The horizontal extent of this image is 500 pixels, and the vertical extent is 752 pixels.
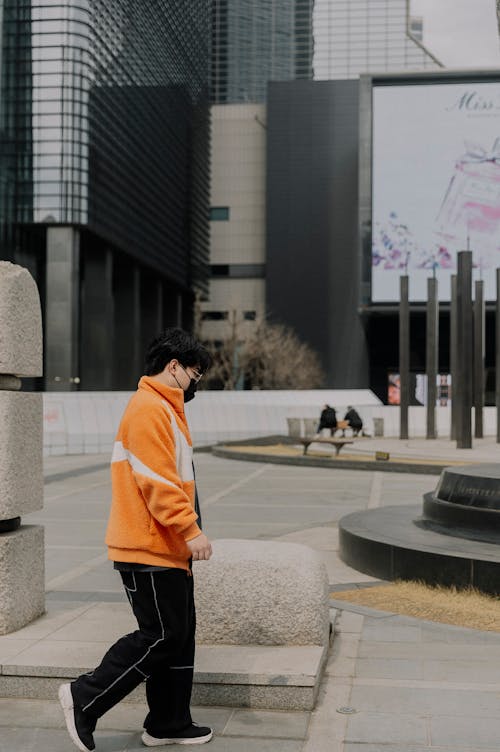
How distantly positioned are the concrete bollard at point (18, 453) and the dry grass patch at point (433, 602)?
2801 millimetres

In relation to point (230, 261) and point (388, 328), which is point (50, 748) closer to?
point (388, 328)

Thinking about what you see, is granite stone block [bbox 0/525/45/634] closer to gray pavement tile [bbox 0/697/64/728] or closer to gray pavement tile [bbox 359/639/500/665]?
gray pavement tile [bbox 0/697/64/728]

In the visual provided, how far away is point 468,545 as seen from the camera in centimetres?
822

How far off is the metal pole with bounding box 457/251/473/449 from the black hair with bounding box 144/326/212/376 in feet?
68.7

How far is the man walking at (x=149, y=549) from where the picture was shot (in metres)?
3.95

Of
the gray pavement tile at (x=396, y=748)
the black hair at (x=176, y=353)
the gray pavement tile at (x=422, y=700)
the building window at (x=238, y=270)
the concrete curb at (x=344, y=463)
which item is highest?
the building window at (x=238, y=270)

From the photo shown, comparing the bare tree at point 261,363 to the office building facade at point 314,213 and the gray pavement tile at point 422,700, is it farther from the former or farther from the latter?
the gray pavement tile at point 422,700

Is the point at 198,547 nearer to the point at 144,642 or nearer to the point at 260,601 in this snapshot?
the point at 144,642

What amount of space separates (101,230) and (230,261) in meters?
26.8

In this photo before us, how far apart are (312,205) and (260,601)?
216 ft

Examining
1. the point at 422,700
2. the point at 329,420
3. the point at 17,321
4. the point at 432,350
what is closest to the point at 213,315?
the point at 432,350

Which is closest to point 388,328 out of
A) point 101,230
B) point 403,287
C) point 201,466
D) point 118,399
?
point 101,230

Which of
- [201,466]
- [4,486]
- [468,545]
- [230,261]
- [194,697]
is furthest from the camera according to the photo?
[230,261]

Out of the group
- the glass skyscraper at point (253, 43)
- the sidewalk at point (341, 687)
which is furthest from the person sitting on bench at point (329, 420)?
the glass skyscraper at point (253, 43)
